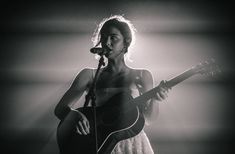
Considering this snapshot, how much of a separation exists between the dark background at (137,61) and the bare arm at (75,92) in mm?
203

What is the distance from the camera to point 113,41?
2.93 metres

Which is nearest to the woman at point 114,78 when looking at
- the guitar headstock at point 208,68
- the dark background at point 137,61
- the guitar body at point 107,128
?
the guitar body at point 107,128

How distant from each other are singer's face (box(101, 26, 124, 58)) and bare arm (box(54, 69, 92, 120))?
226 mm

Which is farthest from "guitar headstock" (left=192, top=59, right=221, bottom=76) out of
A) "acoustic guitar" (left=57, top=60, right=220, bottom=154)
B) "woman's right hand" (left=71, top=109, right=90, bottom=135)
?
"woman's right hand" (left=71, top=109, right=90, bottom=135)

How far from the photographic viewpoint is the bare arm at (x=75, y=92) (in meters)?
2.97

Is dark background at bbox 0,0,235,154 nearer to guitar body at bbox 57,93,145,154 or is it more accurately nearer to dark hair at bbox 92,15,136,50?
dark hair at bbox 92,15,136,50

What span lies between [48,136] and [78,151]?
65 cm

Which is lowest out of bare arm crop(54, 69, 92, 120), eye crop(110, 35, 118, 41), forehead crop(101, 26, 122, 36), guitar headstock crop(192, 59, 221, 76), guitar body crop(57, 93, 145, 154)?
guitar body crop(57, 93, 145, 154)

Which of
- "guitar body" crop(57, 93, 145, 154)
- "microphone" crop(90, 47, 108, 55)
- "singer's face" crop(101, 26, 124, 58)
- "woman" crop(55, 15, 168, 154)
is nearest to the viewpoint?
"microphone" crop(90, 47, 108, 55)

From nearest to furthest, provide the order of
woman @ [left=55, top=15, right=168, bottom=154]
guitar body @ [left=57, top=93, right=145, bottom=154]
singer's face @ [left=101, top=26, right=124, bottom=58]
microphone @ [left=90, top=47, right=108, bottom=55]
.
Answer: microphone @ [left=90, top=47, right=108, bottom=55], guitar body @ [left=57, top=93, right=145, bottom=154], woman @ [left=55, top=15, right=168, bottom=154], singer's face @ [left=101, top=26, right=124, bottom=58]

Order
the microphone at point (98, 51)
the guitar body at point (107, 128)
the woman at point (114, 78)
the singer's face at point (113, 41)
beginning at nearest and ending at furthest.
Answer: the microphone at point (98, 51) → the guitar body at point (107, 128) → the woman at point (114, 78) → the singer's face at point (113, 41)

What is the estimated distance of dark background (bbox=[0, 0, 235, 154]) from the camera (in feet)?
9.92

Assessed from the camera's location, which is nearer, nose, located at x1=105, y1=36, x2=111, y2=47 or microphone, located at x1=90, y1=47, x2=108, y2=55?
microphone, located at x1=90, y1=47, x2=108, y2=55

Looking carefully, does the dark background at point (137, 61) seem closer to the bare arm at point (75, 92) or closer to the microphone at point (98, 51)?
the bare arm at point (75, 92)
